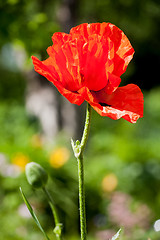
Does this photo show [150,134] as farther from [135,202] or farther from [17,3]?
[17,3]

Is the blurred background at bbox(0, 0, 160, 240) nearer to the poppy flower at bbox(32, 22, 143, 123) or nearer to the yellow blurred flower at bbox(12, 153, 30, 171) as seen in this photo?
the yellow blurred flower at bbox(12, 153, 30, 171)

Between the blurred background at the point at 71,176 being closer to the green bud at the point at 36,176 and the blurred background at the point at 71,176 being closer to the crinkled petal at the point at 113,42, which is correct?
the green bud at the point at 36,176

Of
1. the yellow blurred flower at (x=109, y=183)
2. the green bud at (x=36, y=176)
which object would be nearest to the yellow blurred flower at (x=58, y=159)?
the yellow blurred flower at (x=109, y=183)

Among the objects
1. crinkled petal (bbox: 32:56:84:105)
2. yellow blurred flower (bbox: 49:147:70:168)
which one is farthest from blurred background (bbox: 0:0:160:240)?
crinkled petal (bbox: 32:56:84:105)

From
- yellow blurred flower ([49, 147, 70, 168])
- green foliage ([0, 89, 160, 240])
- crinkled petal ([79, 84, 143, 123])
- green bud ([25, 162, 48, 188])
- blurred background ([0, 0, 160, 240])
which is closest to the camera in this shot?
crinkled petal ([79, 84, 143, 123])

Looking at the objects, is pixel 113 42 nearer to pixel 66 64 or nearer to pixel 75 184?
pixel 66 64

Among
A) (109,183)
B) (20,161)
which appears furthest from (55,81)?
(109,183)
